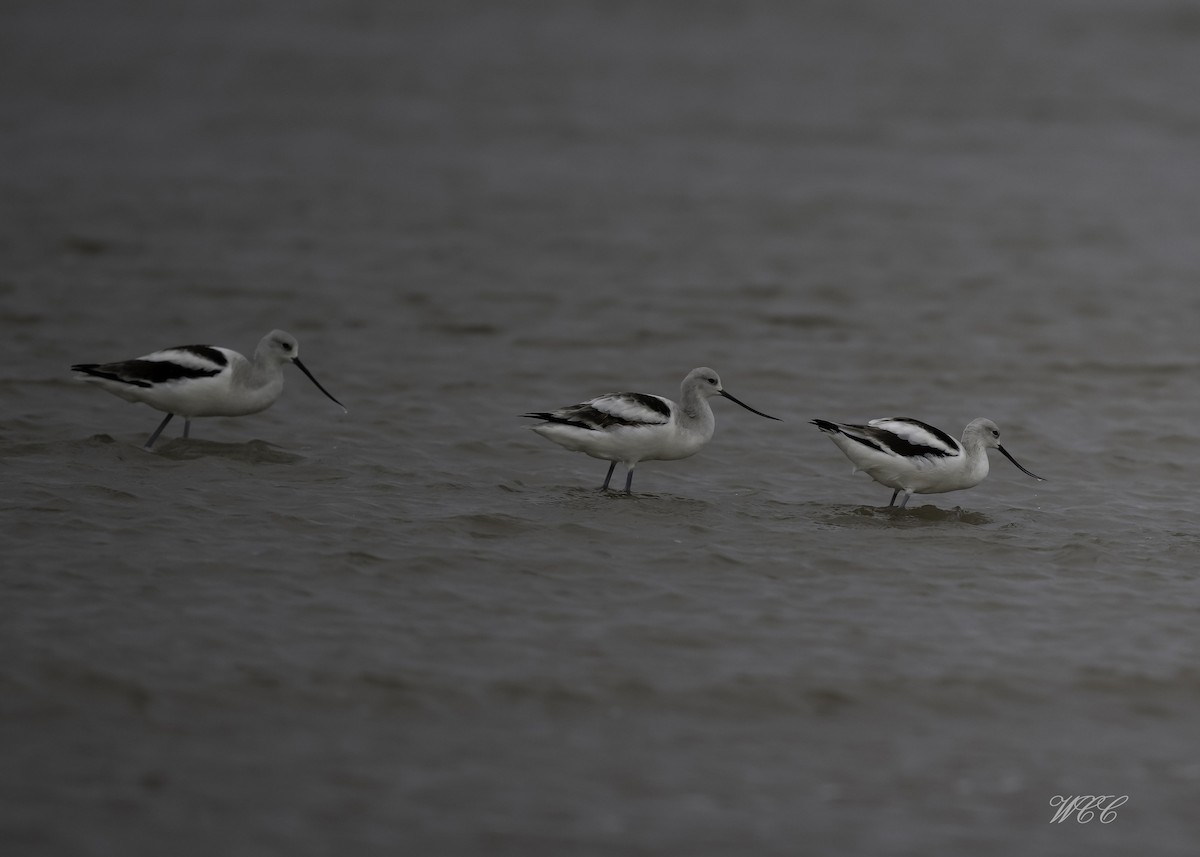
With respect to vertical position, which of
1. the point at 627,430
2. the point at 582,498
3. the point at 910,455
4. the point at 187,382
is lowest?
the point at 582,498

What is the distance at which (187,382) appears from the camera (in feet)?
35.9

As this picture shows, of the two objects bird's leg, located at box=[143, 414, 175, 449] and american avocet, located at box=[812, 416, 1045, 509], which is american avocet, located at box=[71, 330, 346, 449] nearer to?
bird's leg, located at box=[143, 414, 175, 449]

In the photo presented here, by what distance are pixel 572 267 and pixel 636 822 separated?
41.6 feet

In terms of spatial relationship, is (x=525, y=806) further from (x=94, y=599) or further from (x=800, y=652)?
(x=94, y=599)

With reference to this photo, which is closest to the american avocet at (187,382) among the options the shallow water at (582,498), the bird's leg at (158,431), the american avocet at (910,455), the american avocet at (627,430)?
the bird's leg at (158,431)

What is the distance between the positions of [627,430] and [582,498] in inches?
21.9

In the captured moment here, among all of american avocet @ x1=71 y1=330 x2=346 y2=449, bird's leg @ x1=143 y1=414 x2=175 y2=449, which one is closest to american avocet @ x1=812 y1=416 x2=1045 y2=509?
american avocet @ x1=71 y1=330 x2=346 y2=449

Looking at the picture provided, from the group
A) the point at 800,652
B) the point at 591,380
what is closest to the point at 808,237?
the point at 591,380

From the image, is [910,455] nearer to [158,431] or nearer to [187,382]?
[187,382]

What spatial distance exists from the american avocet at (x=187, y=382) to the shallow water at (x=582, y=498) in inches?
11.7

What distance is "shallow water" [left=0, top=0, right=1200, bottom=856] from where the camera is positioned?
605 centimetres

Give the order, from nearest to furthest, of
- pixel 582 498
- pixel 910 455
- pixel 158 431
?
pixel 582 498 < pixel 910 455 < pixel 158 431

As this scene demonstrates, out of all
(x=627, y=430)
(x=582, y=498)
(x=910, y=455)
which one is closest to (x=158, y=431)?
(x=582, y=498)

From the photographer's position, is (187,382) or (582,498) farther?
(187,382)
